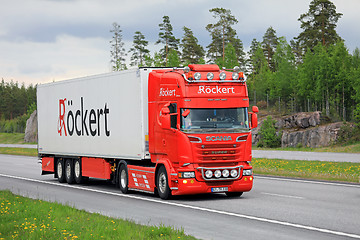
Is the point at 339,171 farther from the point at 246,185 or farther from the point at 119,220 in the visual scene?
the point at 119,220

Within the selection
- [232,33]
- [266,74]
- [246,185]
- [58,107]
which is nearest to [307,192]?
[246,185]

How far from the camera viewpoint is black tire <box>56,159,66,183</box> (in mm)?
25141

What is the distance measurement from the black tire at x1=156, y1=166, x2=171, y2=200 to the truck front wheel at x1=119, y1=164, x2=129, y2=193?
2208mm

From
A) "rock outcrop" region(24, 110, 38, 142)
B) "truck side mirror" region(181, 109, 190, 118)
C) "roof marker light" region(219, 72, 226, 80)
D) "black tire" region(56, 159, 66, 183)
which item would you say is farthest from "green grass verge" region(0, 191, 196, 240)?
"rock outcrop" region(24, 110, 38, 142)

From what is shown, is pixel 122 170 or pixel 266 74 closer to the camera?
pixel 122 170

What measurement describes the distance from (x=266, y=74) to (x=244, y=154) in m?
76.9

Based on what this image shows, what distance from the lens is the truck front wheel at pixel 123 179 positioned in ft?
64.8

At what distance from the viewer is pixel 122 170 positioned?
20.2 m

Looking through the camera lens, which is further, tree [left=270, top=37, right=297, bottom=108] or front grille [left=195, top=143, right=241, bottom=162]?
tree [left=270, top=37, right=297, bottom=108]

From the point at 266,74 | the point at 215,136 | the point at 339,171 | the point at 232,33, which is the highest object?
the point at 232,33

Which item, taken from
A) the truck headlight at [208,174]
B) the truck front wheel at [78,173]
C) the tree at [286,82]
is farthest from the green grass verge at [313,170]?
the tree at [286,82]

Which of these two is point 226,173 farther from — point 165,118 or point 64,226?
point 64,226

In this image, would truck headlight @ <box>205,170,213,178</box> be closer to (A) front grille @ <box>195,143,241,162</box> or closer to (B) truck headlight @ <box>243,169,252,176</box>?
(A) front grille @ <box>195,143,241,162</box>

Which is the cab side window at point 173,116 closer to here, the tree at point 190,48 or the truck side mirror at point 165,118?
the truck side mirror at point 165,118
